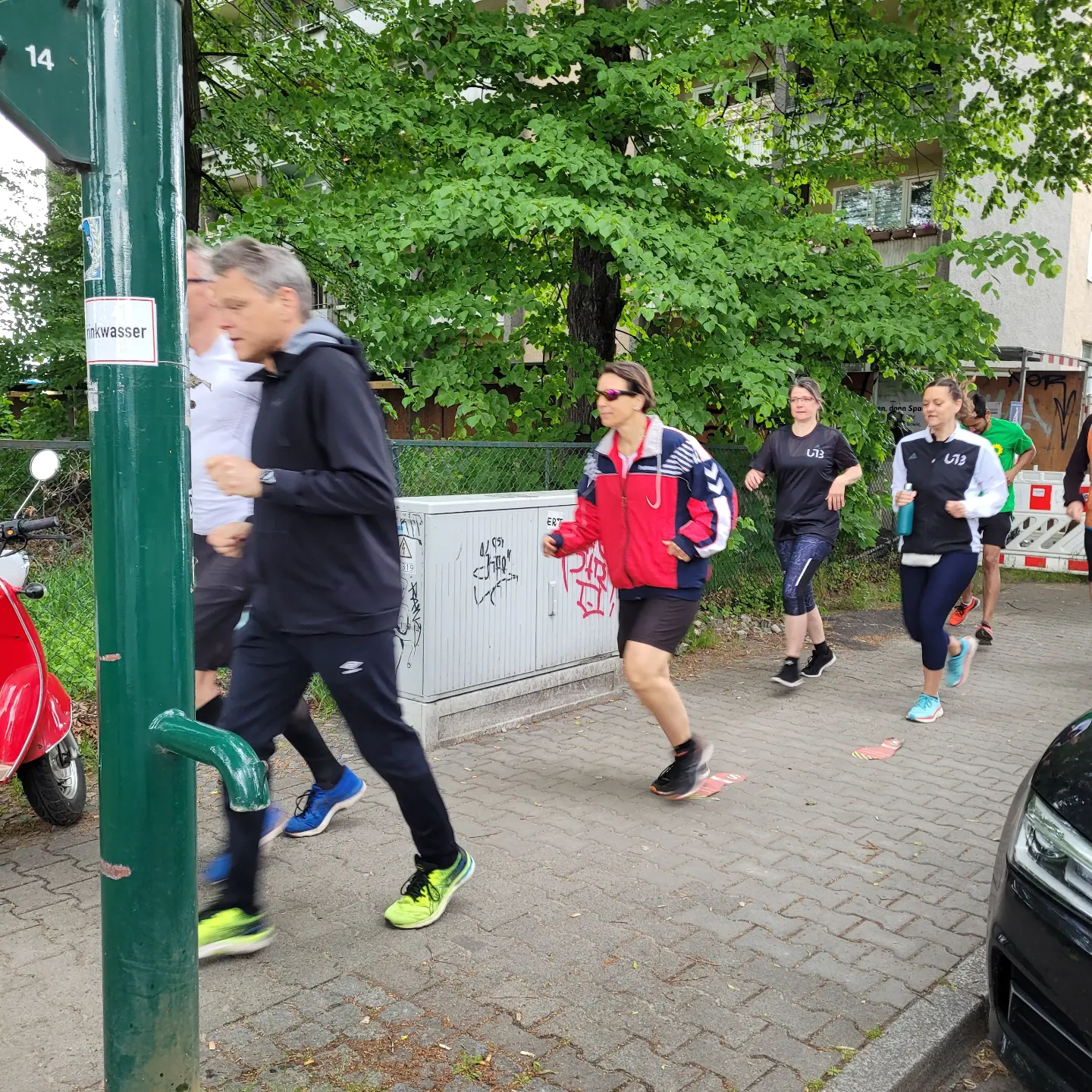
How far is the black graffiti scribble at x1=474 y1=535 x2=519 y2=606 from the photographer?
5609 mm

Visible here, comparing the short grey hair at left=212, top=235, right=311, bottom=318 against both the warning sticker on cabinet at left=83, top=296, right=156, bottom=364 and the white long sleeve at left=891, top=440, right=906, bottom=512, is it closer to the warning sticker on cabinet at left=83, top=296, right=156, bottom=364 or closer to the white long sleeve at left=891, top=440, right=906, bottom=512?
the warning sticker on cabinet at left=83, top=296, right=156, bottom=364

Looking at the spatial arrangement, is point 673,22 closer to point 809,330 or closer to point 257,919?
point 809,330

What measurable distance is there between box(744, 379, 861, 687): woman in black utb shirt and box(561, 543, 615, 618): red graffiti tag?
1.13 meters

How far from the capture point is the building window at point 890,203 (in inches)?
787

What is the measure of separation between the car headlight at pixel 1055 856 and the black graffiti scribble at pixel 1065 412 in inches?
627

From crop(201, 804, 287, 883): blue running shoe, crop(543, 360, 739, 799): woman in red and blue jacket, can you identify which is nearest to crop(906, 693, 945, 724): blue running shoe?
crop(543, 360, 739, 799): woman in red and blue jacket

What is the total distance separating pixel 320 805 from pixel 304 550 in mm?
1558

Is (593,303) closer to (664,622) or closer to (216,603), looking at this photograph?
(664,622)

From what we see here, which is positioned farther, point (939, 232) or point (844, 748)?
point (939, 232)

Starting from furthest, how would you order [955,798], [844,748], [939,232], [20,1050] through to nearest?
1. [939,232]
2. [844,748]
3. [955,798]
4. [20,1050]

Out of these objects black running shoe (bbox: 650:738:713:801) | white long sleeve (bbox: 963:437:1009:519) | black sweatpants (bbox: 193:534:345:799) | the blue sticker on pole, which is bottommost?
black running shoe (bbox: 650:738:713:801)

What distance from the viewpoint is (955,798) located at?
492cm

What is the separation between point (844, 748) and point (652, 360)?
3.77 meters

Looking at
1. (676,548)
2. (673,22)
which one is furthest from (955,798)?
(673,22)
